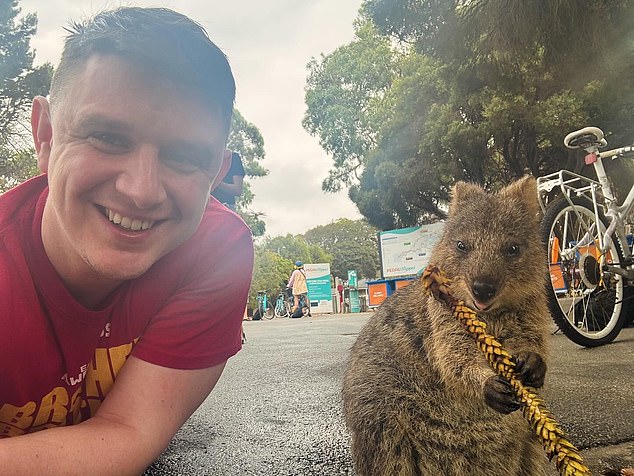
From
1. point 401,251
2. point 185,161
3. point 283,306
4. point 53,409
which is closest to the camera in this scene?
point 185,161

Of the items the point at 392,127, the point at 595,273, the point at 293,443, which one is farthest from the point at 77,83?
the point at 392,127

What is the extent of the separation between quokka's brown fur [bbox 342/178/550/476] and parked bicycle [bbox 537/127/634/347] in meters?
1.89

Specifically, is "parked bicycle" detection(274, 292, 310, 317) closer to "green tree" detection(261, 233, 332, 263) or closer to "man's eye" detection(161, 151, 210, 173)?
"man's eye" detection(161, 151, 210, 173)

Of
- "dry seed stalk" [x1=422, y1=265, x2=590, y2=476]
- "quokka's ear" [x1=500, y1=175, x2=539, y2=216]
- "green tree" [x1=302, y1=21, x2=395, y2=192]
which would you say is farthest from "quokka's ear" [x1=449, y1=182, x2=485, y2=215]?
"green tree" [x1=302, y1=21, x2=395, y2=192]

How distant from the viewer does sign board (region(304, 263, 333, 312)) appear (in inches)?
861

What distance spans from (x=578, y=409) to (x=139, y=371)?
1.71 metres

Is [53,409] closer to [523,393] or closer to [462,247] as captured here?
[523,393]

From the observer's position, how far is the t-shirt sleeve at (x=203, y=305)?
1.45m

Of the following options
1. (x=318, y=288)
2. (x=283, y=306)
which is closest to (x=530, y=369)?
(x=318, y=288)

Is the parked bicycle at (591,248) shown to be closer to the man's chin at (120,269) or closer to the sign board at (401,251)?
the man's chin at (120,269)

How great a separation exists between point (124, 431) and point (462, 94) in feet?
41.7

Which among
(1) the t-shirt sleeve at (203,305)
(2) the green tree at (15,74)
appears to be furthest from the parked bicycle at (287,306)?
(1) the t-shirt sleeve at (203,305)

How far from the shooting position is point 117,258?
4.23 feet

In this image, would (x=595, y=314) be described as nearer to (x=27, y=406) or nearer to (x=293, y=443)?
(x=293, y=443)
